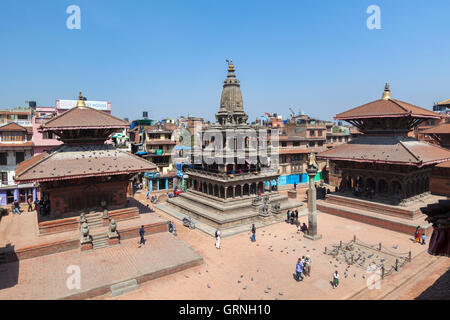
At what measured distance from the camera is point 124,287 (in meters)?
16.2

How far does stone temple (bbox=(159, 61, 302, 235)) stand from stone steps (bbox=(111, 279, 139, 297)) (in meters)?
10.4

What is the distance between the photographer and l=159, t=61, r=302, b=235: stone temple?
29.1 m

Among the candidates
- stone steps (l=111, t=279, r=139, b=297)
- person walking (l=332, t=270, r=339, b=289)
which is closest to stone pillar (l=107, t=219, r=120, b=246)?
stone steps (l=111, t=279, r=139, b=297)

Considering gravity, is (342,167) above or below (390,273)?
above

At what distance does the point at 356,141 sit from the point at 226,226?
1907 centimetres

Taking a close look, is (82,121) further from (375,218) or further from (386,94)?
(386,94)

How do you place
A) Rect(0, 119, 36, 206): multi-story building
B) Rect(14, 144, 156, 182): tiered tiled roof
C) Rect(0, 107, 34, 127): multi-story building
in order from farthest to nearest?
Rect(0, 107, 34, 127): multi-story building < Rect(0, 119, 36, 206): multi-story building < Rect(14, 144, 156, 182): tiered tiled roof

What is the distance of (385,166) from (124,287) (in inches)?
1058

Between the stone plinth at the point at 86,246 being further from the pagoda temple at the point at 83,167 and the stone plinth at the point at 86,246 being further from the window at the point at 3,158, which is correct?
the window at the point at 3,158

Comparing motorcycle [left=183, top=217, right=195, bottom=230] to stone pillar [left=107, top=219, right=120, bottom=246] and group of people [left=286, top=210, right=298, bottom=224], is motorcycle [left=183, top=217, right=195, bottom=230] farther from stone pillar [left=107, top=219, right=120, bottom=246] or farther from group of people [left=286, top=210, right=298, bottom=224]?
group of people [left=286, top=210, right=298, bottom=224]

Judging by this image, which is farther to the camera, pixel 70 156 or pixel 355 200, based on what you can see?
pixel 355 200
